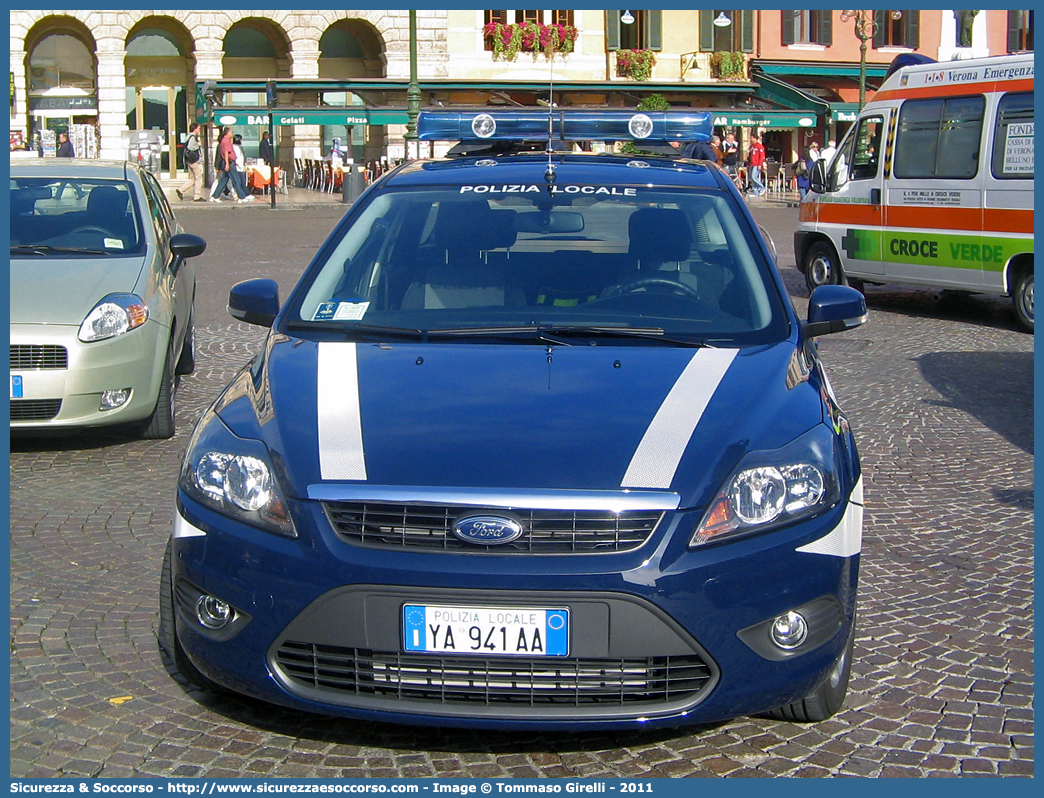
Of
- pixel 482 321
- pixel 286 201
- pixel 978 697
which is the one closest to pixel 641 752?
pixel 978 697

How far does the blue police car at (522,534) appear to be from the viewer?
10.5ft

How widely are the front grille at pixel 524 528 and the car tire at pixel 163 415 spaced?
4384mm

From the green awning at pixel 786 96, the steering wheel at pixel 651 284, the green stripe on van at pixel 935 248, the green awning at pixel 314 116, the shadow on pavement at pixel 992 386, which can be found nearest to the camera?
the steering wheel at pixel 651 284

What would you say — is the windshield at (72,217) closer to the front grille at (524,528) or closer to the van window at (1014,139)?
the front grille at (524,528)

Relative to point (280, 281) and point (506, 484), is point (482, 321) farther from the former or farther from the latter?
point (280, 281)

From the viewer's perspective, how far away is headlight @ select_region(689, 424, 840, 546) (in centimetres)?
329

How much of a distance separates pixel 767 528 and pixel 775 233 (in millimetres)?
22127

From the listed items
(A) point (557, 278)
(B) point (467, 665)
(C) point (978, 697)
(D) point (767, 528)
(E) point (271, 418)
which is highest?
(A) point (557, 278)

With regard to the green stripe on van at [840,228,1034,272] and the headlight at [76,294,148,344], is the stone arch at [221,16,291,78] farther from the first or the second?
the headlight at [76,294,148,344]

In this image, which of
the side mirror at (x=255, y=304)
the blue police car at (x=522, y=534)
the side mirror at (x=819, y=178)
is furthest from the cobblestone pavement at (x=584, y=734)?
the side mirror at (x=819, y=178)

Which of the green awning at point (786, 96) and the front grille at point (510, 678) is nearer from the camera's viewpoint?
the front grille at point (510, 678)

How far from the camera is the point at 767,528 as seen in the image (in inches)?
130

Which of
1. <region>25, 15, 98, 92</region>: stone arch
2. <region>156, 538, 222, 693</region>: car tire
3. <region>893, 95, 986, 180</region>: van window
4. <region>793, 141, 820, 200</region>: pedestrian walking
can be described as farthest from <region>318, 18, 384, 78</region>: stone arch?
<region>156, 538, 222, 693</region>: car tire

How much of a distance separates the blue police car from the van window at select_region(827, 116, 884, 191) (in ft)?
33.4
